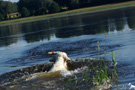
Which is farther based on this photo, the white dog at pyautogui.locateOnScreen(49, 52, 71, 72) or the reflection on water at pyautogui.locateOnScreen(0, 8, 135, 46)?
the reflection on water at pyautogui.locateOnScreen(0, 8, 135, 46)

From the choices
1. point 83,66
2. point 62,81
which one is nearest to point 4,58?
point 83,66

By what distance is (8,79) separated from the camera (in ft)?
39.0

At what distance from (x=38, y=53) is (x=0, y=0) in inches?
5175

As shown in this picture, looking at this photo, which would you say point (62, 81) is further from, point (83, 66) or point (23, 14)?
point (23, 14)

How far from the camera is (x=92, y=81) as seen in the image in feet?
31.4

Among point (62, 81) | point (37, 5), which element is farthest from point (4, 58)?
point (37, 5)

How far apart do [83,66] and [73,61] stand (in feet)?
3.79

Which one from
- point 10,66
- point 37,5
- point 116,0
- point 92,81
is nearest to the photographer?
point 92,81

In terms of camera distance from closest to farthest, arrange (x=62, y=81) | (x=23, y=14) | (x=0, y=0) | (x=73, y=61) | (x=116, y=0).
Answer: (x=62, y=81), (x=73, y=61), (x=116, y=0), (x=23, y=14), (x=0, y=0)

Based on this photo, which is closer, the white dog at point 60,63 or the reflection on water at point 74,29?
the white dog at point 60,63

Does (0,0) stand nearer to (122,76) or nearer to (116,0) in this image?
(116,0)

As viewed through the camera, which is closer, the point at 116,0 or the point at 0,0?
the point at 116,0

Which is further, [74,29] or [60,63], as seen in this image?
[74,29]

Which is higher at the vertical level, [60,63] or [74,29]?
[60,63]
